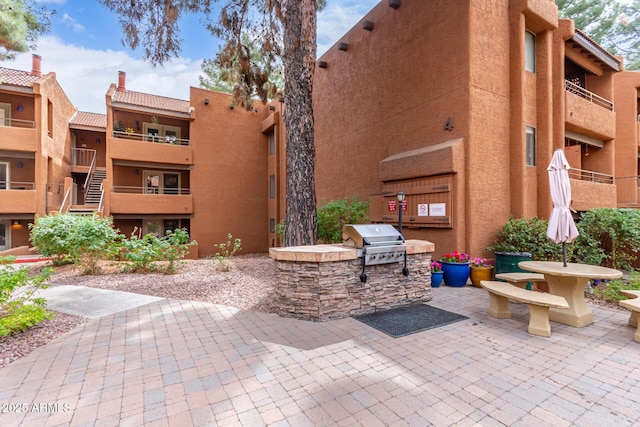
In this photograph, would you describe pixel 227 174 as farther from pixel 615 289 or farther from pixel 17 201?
pixel 615 289

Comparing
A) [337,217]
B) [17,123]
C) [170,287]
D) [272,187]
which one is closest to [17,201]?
[17,123]

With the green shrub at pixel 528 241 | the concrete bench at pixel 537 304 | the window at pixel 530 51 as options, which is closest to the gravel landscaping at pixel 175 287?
the green shrub at pixel 528 241

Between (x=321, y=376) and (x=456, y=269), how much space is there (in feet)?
15.6

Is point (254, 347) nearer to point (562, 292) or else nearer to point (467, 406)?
point (467, 406)

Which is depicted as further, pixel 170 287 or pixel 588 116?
pixel 588 116

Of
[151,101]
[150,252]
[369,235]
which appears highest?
[151,101]

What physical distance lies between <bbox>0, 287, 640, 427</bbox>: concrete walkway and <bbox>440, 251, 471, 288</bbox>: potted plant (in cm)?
218

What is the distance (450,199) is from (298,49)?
5.19m

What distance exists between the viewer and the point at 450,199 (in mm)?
6883

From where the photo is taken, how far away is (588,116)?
375 inches

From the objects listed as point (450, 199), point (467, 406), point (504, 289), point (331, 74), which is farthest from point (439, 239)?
point (331, 74)

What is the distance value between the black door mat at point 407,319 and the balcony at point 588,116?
8.25 m

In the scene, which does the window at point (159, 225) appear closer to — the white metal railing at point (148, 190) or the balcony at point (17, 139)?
the white metal railing at point (148, 190)

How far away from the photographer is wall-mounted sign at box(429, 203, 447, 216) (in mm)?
7020
